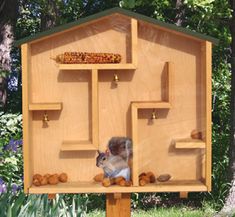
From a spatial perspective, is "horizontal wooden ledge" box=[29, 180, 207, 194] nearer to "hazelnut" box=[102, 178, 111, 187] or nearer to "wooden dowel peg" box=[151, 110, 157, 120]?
"hazelnut" box=[102, 178, 111, 187]

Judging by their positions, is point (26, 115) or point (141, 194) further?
point (141, 194)

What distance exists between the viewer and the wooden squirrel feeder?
2.31m

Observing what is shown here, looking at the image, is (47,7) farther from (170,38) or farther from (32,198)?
(170,38)

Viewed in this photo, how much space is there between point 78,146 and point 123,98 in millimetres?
293

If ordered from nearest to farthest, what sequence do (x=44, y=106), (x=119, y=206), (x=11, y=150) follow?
(x=44, y=106), (x=119, y=206), (x=11, y=150)

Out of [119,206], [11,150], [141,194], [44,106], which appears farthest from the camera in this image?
[141,194]

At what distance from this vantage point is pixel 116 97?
233 centimetres

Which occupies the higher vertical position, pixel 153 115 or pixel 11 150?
pixel 153 115

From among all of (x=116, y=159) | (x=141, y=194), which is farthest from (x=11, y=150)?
(x=116, y=159)

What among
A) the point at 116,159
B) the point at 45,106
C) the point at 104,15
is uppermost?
the point at 104,15

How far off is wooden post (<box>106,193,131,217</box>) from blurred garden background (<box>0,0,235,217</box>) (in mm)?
760

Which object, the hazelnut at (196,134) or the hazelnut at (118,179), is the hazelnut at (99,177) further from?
the hazelnut at (196,134)

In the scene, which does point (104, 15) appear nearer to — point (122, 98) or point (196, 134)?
point (122, 98)

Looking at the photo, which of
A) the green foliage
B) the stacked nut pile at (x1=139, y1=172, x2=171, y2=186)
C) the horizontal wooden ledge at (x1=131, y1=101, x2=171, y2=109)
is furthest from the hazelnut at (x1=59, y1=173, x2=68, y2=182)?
the green foliage
